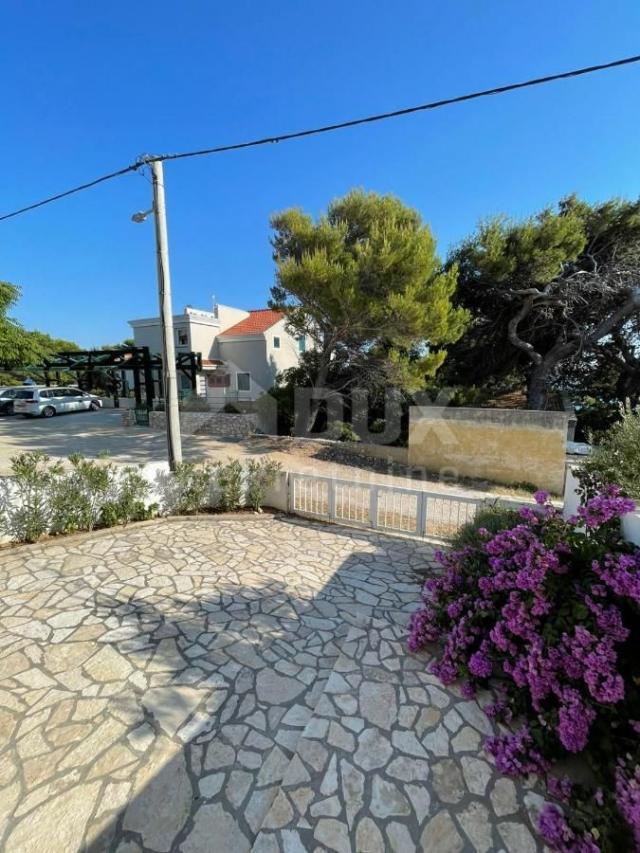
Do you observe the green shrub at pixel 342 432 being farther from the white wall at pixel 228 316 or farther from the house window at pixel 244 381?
the white wall at pixel 228 316

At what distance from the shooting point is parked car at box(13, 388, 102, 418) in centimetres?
1783

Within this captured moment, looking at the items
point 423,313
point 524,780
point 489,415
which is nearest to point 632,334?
point 489,415

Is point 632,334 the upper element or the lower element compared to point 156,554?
upper

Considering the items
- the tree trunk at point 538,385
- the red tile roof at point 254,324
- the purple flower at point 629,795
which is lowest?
the purple flower at point 629,795

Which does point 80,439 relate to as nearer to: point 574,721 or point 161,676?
point 161,676

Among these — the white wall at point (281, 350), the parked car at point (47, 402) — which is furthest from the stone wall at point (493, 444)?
the parked car at point (47, 402)

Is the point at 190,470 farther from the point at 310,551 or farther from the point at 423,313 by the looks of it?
the point at 423,313

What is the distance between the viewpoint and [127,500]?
5.48 metres

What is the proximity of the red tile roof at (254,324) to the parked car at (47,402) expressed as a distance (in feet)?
29.6

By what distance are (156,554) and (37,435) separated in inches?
502

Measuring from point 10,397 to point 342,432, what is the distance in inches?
696

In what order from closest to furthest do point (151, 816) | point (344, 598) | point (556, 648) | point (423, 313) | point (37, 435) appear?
point (151, 816) < point (556, 648) < point (344, 598) < point (423, 313) < point (37, 435)

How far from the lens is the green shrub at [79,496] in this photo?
4.95 metres

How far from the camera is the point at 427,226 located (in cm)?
1188
